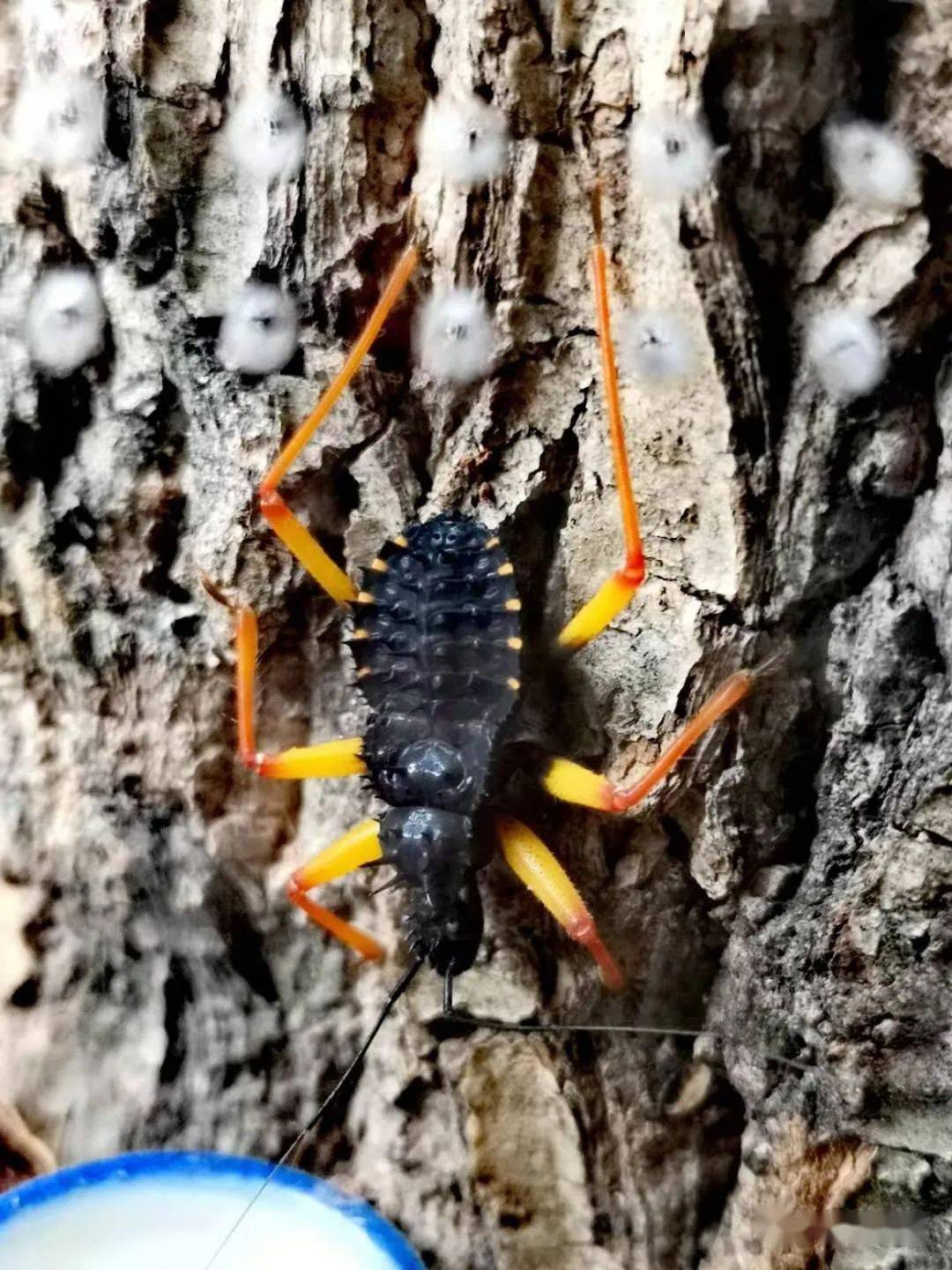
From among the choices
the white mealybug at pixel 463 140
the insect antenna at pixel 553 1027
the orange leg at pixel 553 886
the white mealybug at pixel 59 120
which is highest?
the white mealybug at pixel 59 120

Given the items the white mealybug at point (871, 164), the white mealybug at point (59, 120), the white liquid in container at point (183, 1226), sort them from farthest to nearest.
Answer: the white mealybug at point (59, 120), the white liquid in container at point (183, 1226), the white mealybug at point (871, 164)

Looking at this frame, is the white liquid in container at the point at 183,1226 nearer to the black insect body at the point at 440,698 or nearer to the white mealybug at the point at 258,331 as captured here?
the black insect body at the point at 440,698

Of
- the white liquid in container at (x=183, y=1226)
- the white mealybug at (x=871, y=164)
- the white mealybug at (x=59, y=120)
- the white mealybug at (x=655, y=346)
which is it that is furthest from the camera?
the white mealybug at (x=59, y=120)

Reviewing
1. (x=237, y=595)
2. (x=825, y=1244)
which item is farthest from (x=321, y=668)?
(x=825, y=1244)

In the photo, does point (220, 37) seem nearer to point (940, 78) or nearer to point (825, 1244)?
point (940, 78)

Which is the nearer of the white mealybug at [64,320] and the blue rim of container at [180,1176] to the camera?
the blue rim of container at [180,1176]

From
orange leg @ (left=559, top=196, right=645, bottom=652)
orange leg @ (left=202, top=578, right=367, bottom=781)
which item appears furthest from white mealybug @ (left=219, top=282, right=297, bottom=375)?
orange leg @ (left=559, top=196, right=645, bottom=652)

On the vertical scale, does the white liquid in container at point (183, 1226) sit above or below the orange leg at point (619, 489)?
below

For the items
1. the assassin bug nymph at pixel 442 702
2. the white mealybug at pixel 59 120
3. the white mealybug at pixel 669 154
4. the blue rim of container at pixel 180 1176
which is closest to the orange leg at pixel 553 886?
the assassin bug nymph at pixel 442 702

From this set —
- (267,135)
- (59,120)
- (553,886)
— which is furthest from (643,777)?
(59,120)
